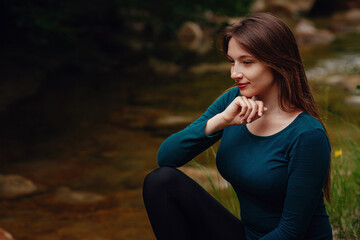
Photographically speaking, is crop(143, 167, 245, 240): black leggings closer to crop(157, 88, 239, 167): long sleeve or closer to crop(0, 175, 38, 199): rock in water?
crop(157, 88, 239, 167): long sleeve

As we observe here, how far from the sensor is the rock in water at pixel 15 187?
3396 millimetres

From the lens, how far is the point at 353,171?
2.46m

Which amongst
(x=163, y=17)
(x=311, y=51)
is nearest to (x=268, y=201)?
(x=163, y=17)

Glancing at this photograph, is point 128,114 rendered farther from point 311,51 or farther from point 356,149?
point 311,51

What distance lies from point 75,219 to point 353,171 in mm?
1684

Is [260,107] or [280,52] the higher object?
[280,52]

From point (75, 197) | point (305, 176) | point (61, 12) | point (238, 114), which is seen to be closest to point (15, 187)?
point (75, 197)

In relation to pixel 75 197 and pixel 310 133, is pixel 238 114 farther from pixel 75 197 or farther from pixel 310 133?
pixel 75 197

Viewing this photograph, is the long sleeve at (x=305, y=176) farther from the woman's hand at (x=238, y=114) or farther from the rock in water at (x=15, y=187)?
the rock in water at (x=15, y=187)

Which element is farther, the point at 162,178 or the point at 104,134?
the point at 104,134

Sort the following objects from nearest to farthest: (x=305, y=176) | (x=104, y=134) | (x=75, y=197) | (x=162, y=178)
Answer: (x=305, y=176) → (x=162, y=178) → (x=75, y=197) → (x=104, y=134)

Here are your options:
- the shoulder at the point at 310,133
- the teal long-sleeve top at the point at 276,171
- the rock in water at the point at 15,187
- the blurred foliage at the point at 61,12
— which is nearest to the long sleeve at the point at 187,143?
the teal long-sleeve top at the point at 276,171

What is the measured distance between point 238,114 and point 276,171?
229mm

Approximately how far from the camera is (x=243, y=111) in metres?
1.57
